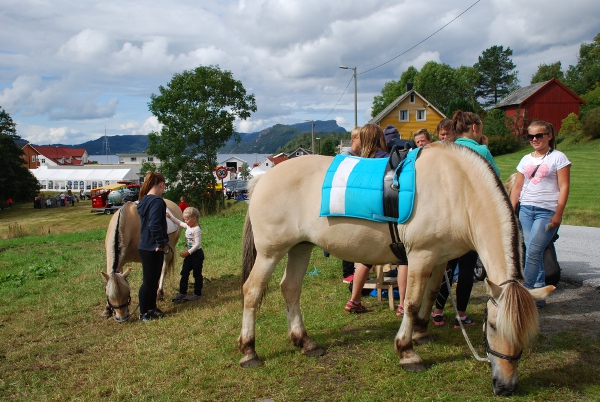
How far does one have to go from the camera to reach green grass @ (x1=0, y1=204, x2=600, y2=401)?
357 cm

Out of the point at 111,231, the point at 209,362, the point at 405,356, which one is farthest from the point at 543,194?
the point at 111,231

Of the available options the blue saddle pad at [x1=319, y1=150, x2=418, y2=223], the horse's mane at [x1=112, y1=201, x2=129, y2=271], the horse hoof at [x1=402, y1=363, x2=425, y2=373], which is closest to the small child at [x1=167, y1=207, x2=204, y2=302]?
the horse's mane at [x1=112, y1=201, x2=129, y2=271]

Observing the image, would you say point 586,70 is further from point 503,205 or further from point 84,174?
point 84,174

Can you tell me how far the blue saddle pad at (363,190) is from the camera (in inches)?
147

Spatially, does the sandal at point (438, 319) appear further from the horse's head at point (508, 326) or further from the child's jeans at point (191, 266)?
the child's jeans at point (191, 266)

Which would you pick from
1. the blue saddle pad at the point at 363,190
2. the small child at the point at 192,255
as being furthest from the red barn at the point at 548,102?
the blue saddle pad at the point at 363,190

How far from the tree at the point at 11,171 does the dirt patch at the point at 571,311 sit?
53622 millimetres

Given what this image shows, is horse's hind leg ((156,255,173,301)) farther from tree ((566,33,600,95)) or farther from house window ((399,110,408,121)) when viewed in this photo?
tree ((566,33,600,95))

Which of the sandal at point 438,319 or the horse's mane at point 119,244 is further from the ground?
the horse's mane at point 119,244

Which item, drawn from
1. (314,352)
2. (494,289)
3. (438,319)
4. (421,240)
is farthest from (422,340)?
(494,289)

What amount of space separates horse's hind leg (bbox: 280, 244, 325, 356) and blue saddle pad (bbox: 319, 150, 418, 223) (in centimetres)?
77

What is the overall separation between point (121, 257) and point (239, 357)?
258cm

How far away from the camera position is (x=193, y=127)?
1172 inches

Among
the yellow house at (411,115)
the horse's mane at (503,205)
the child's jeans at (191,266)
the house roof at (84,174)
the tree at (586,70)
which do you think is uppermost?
the tree at (586,70)
